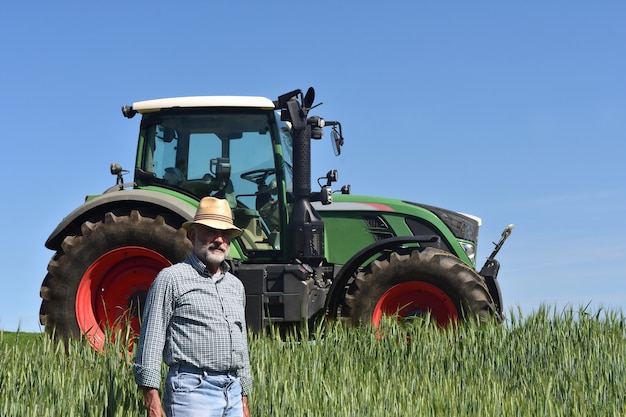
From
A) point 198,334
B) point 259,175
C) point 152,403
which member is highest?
point 259,175

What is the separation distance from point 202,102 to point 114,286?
6.55ft

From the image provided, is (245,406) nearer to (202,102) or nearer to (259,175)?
(259,175)

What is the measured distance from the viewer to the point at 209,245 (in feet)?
12.7

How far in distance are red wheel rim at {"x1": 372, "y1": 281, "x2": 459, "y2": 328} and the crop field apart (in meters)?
0.18

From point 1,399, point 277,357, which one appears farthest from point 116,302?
point 1,399

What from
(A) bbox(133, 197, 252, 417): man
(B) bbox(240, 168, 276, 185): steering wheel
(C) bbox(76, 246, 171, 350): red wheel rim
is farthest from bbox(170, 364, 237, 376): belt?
(B) bbox(240, 168, 276, 185): steering wheel

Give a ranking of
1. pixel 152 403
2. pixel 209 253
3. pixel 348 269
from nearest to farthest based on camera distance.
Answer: pixel 152 403 < pixel 209 253 < pixel 348 269

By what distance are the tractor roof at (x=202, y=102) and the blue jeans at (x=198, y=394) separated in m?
4.30

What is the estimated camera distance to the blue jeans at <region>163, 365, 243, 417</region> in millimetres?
3652

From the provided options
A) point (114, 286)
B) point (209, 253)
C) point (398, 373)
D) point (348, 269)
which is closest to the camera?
point (209, 253)

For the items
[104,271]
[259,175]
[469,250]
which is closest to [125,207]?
[104,271]

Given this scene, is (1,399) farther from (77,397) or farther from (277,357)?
(277,357)

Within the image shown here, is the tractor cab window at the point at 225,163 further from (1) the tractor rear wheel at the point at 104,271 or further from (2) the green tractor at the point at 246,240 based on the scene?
(1) the tractor rear wheel at the point at 104,271

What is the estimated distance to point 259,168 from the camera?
7676mm
